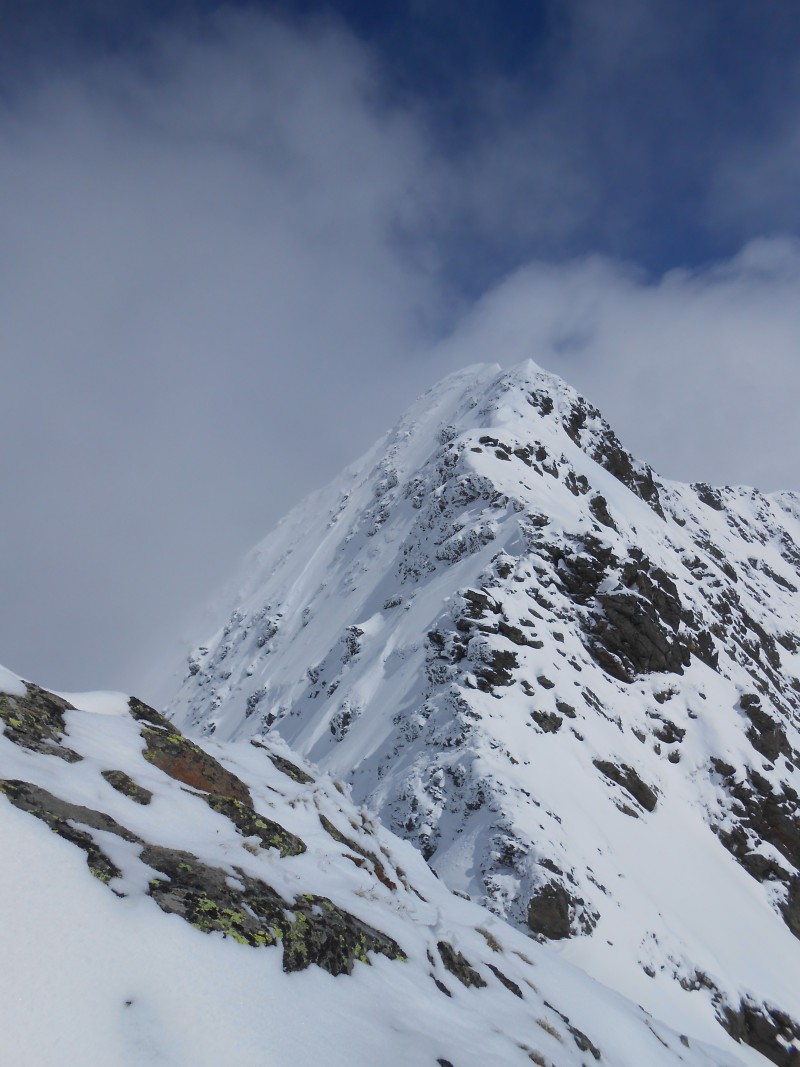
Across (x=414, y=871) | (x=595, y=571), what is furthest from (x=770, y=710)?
(x=414, y=871)

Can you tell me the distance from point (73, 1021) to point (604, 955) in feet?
59.1

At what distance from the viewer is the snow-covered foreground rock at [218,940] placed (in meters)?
3.41

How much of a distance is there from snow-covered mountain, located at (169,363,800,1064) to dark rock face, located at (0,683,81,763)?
727 cm

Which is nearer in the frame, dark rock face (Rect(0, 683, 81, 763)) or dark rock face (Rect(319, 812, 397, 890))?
dark rock face (Rect(0, 683, 81, 763))

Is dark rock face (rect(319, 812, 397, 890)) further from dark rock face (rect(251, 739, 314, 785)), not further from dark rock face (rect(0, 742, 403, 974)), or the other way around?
dark rock face (rect(0, 742, 403, 974))

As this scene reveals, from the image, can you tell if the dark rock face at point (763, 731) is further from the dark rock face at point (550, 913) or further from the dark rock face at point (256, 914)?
the dark rock face at point (256, 914)

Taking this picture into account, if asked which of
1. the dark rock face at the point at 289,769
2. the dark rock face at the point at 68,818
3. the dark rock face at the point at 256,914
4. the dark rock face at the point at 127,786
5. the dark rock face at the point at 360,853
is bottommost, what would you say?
the dark rock face at the point at 68,818

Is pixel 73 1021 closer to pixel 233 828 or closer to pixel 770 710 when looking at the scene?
pixel 233 828

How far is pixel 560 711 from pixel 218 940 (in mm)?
22026

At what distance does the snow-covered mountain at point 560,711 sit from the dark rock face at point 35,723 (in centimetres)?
727

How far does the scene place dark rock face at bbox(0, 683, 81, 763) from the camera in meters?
5.79

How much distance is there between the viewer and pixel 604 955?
16.9 m

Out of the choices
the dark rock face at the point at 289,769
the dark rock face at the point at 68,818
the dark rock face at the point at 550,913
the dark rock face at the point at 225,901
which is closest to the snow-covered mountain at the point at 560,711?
the dark rock face at the point at 550,913

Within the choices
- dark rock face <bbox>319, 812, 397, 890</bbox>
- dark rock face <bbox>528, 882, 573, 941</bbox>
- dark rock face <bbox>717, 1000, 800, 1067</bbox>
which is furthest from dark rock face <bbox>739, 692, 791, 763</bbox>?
dark rock face <bbox>319, 812, 397, 890</bbox>
